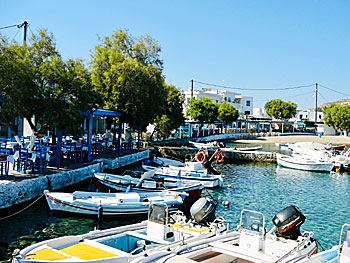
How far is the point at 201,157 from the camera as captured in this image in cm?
2877

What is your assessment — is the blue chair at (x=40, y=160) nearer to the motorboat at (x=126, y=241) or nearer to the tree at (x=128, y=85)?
the motorboat at (x=126, y=241)

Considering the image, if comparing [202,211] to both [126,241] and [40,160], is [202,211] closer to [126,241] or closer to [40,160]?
[126,241]

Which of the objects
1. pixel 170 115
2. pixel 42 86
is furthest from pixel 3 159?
pixel 170 115

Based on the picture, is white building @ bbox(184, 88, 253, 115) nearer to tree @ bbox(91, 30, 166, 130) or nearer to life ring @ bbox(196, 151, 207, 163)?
tree @ bbox(91, 30, 166, 130)

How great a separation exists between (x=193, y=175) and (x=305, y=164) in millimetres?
15574

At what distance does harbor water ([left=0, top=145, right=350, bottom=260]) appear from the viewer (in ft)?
46.1

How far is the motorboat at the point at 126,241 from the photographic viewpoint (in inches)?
358

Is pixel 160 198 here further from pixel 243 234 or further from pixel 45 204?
pixel 243 234

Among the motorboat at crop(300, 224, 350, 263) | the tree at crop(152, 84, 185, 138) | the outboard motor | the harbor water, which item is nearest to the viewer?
the motorboat at crop(300, 224, 350, 263)

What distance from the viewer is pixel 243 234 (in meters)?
10.1

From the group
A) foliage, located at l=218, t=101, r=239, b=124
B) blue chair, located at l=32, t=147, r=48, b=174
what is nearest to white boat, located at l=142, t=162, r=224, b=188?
blue chair, located at l=32, t=147, r=48, b=174

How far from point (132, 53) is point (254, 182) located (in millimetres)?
20396

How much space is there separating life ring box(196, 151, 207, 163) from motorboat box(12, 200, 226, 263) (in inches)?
573

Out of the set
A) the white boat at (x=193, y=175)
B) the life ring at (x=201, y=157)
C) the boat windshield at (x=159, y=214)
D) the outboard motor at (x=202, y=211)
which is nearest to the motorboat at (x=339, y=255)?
the outboard motor at (x=202, y=211)
